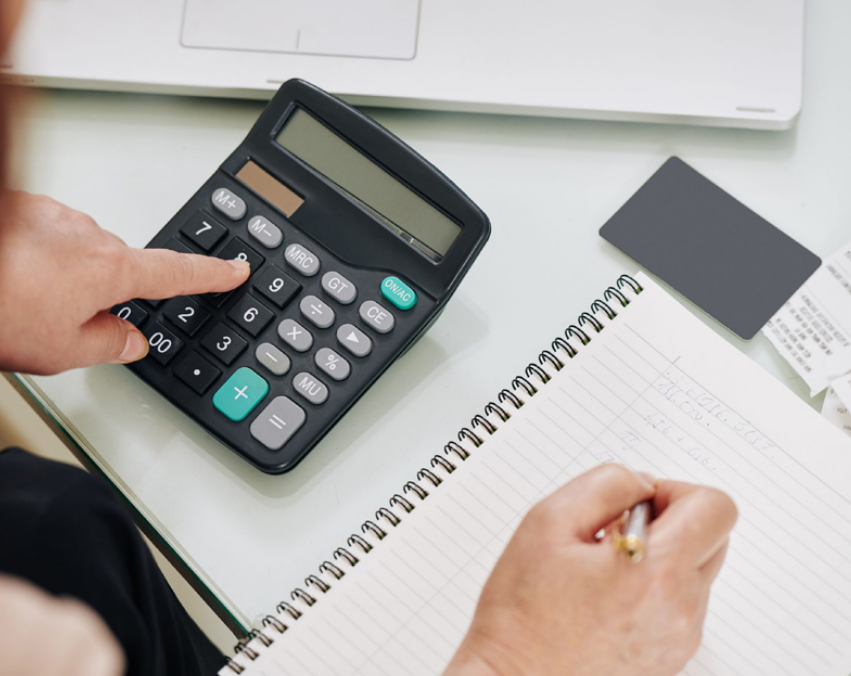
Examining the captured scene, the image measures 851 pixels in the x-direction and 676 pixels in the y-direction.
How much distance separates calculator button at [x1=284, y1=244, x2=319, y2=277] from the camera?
19.5 inches

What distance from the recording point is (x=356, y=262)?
1.63 feet

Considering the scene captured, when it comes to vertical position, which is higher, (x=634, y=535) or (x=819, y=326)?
(x=819, y=326)

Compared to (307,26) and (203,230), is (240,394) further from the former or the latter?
(307,26)

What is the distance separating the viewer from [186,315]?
490mm

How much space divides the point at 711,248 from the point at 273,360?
0.30m

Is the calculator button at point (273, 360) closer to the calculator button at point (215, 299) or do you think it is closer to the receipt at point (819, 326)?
the calculator button at point (215, 299)

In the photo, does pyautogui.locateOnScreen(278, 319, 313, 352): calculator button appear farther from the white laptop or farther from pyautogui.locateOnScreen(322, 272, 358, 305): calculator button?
the white laptop

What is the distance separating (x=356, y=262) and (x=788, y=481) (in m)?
0.29

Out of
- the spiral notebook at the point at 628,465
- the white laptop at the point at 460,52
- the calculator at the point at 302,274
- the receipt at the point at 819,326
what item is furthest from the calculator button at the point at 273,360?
the receipt at the point at 819,326

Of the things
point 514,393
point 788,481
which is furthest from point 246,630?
point 788,481

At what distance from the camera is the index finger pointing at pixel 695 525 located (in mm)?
340

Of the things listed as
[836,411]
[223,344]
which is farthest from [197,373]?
[836,411]

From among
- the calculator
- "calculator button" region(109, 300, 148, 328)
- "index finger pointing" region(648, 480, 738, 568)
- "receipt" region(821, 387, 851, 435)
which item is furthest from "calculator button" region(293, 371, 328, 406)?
"receipt" region(821, 387, 851, 435)

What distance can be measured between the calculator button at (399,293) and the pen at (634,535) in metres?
0.19
